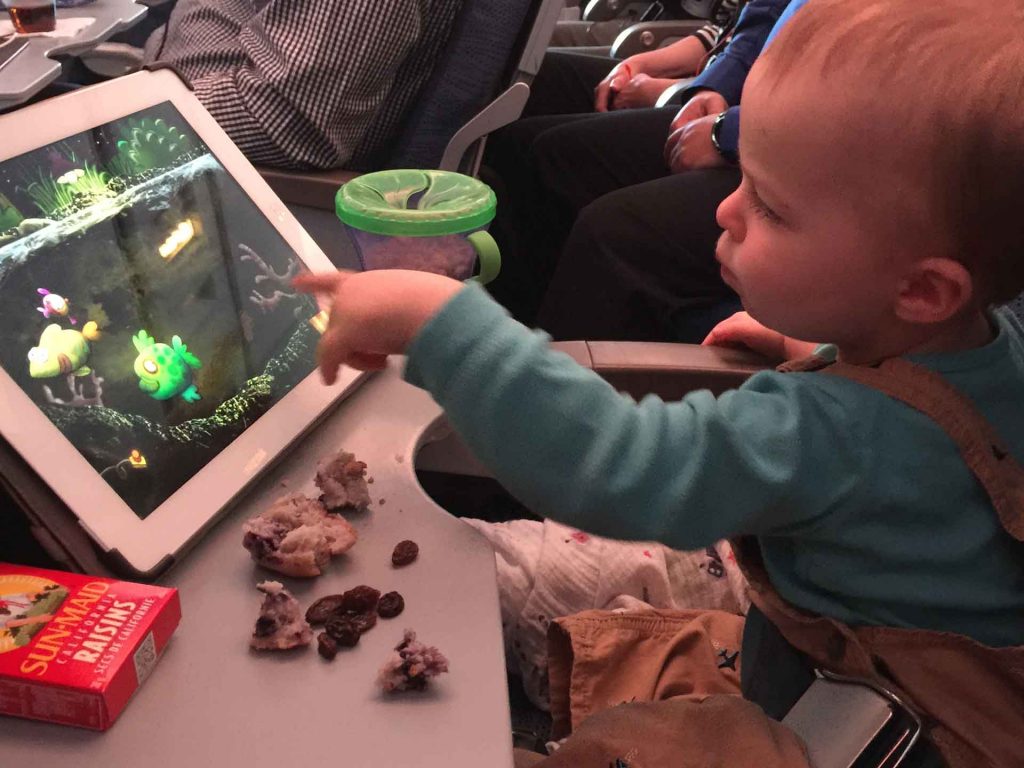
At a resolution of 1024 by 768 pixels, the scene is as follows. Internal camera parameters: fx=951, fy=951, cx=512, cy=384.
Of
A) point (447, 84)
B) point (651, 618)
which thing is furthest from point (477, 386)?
point (447, 84)

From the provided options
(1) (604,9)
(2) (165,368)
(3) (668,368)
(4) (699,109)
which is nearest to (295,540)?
(2) (165,368)

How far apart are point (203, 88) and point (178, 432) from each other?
0.69 m

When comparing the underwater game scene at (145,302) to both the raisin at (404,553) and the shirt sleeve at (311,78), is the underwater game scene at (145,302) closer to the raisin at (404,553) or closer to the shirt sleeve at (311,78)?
the raisin at (404,553)

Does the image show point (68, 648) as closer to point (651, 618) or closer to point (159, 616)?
point (159, 616)

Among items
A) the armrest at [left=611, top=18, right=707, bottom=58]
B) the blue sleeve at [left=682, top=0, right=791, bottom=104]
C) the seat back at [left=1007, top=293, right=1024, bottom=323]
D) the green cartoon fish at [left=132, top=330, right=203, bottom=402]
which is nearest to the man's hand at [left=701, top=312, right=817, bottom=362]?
the seat back at [left=1007, top=293, right=1024, bottom=323]

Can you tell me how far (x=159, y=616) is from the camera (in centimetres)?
54

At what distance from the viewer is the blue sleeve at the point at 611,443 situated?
518 mm

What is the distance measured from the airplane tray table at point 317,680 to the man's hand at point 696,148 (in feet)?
2.83

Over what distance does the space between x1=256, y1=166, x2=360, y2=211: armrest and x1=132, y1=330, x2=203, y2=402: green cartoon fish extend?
51 centimetres

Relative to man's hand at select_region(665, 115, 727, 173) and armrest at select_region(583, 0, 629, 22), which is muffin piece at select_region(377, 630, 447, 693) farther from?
armrest at select_region(583, 0, 629, 22)

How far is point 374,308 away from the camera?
0.54 meters

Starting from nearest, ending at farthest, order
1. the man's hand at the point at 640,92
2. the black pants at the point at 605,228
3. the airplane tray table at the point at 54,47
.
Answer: the airplane tray table at the point at 54,47 → the black pants at the point at 605,228 → the man's hand at the point at 640,92

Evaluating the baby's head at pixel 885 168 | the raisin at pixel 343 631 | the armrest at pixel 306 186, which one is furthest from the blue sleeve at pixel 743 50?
the raisin at pixel 343 631

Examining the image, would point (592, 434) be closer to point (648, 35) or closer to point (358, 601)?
point (358, 601)
